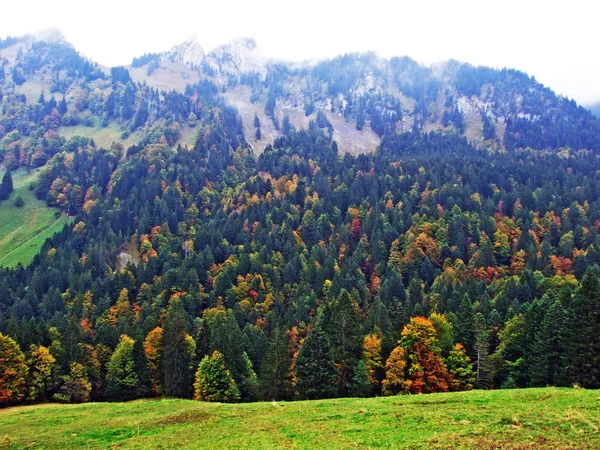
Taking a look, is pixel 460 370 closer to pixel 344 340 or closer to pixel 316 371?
pixel 344 340

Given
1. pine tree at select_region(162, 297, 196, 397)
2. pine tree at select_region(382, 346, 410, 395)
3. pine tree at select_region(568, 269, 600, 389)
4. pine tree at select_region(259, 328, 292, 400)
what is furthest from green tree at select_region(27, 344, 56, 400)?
pine tree at select_region(568, 269, 600, 389)

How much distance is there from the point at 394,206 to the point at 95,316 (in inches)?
4502

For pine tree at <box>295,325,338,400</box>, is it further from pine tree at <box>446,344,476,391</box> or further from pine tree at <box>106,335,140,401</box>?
pine tree at <box>106,335,140,401</box>

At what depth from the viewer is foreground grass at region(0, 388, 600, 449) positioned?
29.2m

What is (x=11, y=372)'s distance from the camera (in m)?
71.4

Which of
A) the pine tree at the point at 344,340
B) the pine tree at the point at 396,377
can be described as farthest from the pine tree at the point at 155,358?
the pine tree at the point at 396,377

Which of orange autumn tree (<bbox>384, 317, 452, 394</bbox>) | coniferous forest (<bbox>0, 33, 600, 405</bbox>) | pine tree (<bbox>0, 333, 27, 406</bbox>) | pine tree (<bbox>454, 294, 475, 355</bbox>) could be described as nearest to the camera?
orange autumn tree (<bbox>384, 317, 452, 394</bbox>)

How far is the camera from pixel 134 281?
Answer: 146 m

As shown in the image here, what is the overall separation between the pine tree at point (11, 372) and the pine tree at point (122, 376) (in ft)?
43.7

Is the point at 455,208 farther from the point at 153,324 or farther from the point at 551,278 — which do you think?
the point at 153,324

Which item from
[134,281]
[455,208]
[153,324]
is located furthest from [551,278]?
[134,281]

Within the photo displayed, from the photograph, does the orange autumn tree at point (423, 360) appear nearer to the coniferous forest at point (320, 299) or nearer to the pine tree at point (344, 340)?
the coniferous forest at point (320, 299)

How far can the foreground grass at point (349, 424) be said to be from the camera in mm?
29188

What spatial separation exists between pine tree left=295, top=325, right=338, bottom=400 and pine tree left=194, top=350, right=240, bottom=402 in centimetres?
1126
